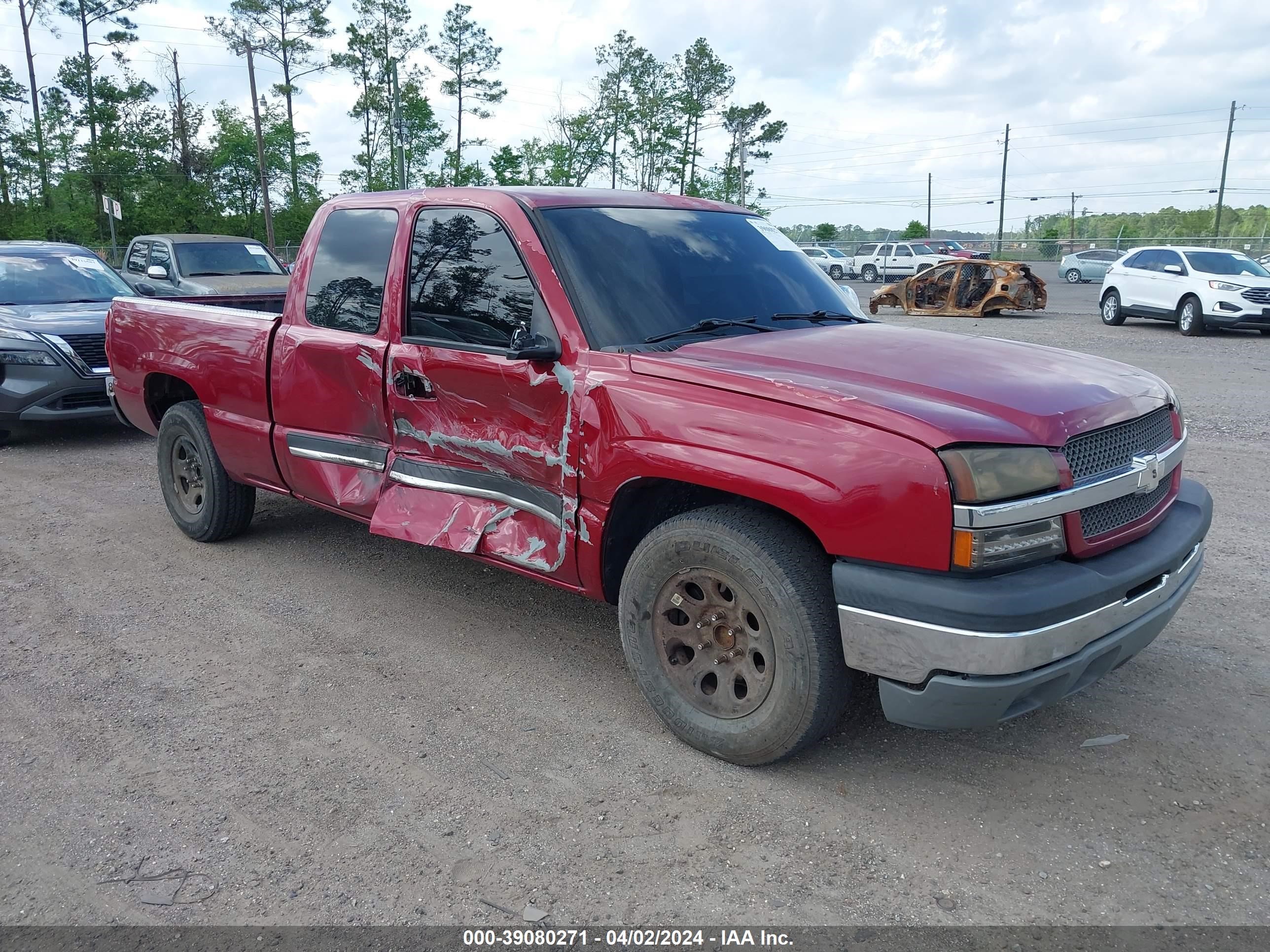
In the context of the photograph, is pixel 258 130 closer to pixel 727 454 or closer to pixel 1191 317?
pixel 1191 317

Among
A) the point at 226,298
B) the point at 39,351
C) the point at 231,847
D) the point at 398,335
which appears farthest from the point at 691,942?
the point at 39,351

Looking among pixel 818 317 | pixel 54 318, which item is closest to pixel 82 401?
pixel 54 318

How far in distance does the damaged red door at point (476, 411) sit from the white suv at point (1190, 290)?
1602 centimetres

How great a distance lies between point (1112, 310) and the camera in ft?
60.7

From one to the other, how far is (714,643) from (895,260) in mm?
39925

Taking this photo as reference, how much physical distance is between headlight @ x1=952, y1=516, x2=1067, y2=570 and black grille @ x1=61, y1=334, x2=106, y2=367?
8212 mm

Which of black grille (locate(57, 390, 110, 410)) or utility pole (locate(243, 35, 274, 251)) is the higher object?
utility pole (locate(243, 35, 274, 251))

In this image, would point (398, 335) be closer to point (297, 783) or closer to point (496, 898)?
point (297, 783)

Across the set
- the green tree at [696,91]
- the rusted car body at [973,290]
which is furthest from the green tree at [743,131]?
the rusted car body at [973,290]

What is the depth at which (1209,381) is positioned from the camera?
36.0 ft

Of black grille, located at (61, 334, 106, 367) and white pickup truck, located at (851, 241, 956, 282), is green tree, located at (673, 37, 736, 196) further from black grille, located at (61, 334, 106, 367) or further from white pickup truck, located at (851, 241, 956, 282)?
black grille, located at (61, 334, 106, 367)

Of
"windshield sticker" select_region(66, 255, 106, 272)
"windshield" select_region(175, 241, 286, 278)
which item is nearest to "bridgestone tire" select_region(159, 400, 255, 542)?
"windshield sticker" select_region(66, 255, 106, 272)

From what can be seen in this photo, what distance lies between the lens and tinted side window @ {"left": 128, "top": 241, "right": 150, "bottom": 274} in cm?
1425

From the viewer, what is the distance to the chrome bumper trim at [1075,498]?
8.54 ft
